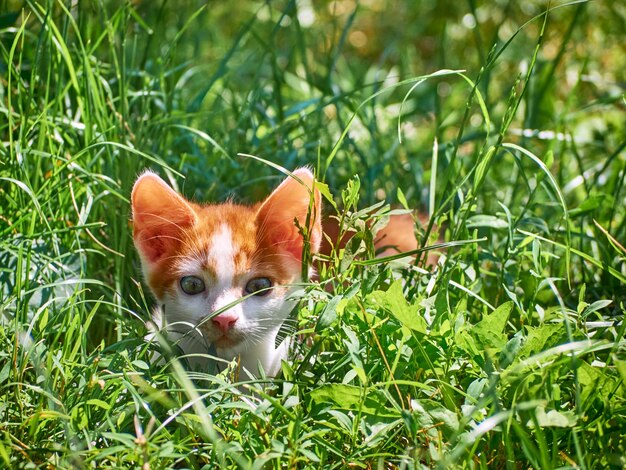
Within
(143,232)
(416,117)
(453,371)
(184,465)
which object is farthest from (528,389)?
(416,117)

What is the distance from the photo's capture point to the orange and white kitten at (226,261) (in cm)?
176

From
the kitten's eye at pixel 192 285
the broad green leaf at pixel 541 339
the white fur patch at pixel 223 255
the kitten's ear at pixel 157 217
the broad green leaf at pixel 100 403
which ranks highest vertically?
the kitten's ear at pixel 157 217

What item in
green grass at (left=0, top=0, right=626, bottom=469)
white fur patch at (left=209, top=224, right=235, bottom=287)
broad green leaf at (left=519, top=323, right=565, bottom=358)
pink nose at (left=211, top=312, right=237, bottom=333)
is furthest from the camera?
white fur patch at (left=209, top=224, right=235, bottom=287)

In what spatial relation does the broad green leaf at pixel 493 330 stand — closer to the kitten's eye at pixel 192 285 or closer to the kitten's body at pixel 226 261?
the kitten's body at pixel 226 261

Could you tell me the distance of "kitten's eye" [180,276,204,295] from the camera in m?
1.82

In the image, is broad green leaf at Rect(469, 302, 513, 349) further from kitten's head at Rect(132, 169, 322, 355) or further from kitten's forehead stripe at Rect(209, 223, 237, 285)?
kitten's forehead stripe at Rect(209, 223, 237, 285)

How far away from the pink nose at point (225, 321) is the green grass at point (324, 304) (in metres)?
0.15

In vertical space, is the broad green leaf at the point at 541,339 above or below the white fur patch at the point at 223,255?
below

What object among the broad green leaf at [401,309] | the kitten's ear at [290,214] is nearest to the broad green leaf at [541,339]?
the broad green leaf at [401,309]

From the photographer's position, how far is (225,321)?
1.68 metres

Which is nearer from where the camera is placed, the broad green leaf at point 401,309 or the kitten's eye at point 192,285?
the broad green leaf at point 401,309

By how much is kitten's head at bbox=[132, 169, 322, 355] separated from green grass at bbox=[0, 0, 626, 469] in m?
0.09

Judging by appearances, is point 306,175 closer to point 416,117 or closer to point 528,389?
point 528,389

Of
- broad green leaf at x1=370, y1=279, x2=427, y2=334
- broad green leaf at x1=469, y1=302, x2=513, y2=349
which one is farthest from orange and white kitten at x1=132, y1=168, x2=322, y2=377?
broad green leaf at x1=469, y1=302, x2=513, y2=349
